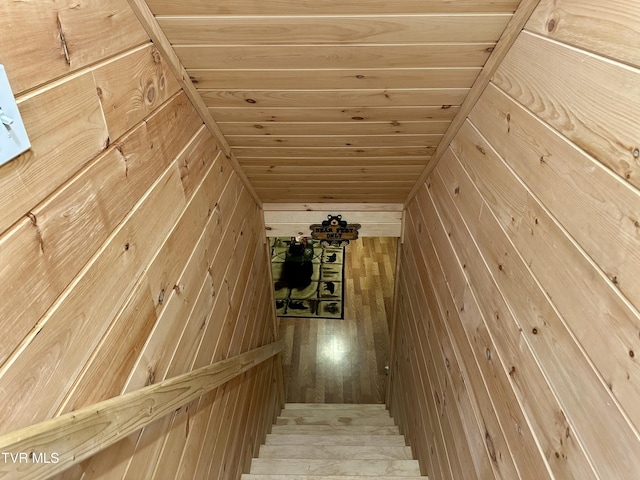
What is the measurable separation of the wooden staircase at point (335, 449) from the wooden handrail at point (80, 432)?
1.36m

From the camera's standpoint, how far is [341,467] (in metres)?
2.33

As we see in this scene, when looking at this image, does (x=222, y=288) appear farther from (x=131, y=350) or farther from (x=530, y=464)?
(x=530, y=464)

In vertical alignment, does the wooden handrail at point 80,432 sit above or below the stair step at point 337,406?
below

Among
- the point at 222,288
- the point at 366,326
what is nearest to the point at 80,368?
the point at 222,288

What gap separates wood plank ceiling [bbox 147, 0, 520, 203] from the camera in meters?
1.22

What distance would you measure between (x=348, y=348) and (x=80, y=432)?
13.8 feet

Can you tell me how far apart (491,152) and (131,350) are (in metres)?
1.22

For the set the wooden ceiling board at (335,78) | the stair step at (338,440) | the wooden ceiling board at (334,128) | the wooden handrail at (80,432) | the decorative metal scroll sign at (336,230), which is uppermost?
the decorative metal scroll sign at (336,230)

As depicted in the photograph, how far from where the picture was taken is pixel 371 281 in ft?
19.0

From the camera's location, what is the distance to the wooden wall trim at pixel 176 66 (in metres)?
1.16

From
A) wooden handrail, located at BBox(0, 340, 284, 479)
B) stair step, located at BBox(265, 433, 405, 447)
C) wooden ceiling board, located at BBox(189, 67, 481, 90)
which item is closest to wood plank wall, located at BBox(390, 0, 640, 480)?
wooden ceiling board, located at BBox(189, 67, 481, 90)

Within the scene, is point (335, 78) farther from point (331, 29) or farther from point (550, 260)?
point (550, 260)

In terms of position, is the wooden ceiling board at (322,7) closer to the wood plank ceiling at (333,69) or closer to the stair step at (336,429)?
the wood plank ceiling at (333,69)

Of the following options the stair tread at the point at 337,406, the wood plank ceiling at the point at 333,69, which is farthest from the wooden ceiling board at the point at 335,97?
the stair tread at the point at 337,406
